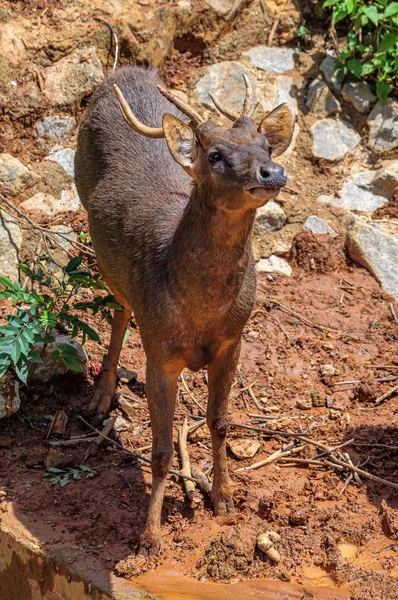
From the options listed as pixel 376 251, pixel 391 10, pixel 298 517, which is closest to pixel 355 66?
pixel 391 10

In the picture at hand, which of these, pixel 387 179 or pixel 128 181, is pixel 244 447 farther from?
pixel 387 179

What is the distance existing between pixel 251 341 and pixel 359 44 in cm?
333

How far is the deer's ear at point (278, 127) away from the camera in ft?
Answer: 15.4

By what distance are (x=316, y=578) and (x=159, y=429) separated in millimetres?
1154

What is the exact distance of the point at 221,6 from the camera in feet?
28.3

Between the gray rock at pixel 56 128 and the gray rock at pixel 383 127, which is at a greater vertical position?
the gray rock at pixel 383 127

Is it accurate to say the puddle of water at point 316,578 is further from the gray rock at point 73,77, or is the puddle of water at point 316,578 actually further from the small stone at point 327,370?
the gray rock at point 73,77

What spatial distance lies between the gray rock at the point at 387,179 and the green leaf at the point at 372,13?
134cm

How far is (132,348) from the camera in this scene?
6895 mm

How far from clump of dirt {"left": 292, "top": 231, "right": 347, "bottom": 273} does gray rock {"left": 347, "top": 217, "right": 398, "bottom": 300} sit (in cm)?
11

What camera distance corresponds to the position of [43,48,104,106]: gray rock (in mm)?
7770

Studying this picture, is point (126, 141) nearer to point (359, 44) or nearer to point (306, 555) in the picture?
point (306, 555)

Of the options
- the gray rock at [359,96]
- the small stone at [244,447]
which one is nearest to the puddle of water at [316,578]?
the small stone at [244,447]

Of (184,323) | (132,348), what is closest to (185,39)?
(132,348)
